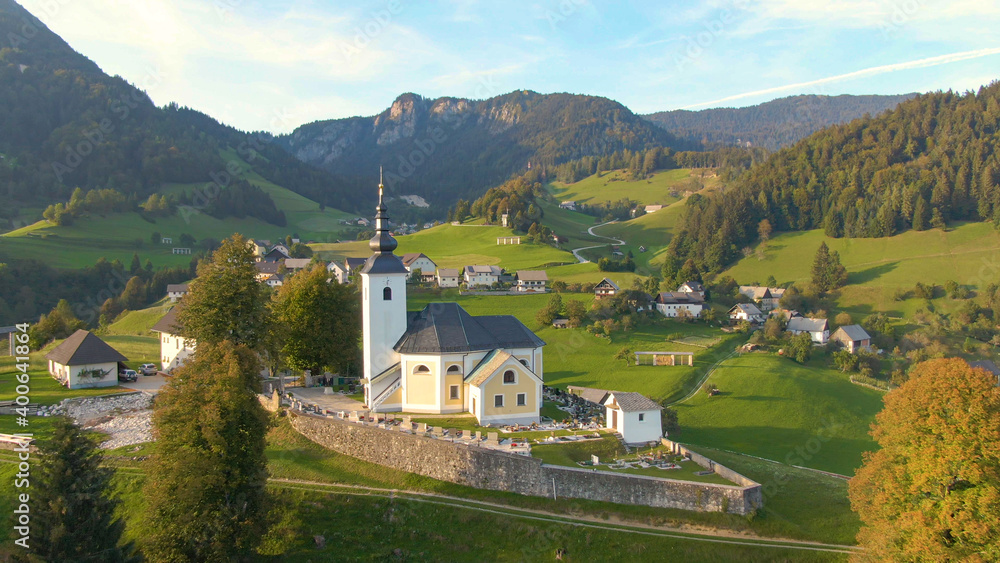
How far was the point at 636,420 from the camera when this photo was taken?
26.0 metres

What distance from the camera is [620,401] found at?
26500 millimetres

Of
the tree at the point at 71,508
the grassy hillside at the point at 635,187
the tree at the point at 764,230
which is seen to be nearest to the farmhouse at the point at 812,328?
the tree at the point at 764,230

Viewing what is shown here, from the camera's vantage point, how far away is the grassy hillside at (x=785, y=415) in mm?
33969

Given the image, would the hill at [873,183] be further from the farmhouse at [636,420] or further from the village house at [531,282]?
the farmhouse at [636,420]

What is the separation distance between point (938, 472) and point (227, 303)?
86.6 feet

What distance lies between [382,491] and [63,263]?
75022mm

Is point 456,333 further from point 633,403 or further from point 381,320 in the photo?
point 633,403

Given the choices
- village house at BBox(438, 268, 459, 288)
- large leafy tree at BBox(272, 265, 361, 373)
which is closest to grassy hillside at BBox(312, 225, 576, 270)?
village house at BBox(438, 268, 459, 288)

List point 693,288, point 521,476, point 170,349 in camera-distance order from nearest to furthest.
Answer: point 521,476
point 170,349
point 693,288

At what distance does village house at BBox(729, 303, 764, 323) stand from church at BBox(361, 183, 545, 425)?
126 feet

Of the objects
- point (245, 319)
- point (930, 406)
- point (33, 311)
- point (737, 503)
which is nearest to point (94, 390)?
point (245, 319)

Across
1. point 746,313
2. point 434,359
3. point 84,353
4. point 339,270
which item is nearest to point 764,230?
point 746,313

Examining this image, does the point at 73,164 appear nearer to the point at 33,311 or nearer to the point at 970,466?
the point at 33,311

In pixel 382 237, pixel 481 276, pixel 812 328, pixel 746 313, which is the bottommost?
pixel 812 328
